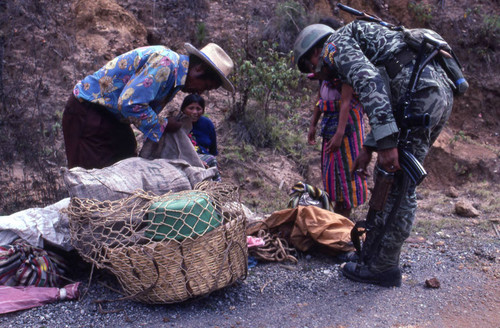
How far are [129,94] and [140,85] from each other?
98mm

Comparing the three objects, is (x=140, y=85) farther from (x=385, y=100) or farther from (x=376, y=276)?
(x=376, y=276)

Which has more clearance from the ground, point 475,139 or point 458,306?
point 458,306

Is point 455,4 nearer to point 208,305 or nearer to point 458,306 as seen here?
point 458,306

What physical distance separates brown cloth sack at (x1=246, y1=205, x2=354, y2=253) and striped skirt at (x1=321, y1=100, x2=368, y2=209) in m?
0.60

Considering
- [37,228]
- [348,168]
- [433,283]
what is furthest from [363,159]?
[37,228]

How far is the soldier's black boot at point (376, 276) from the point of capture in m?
3.18

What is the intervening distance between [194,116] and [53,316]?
227 cm

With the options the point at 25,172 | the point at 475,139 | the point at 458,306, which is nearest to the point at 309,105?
the point at 475,139

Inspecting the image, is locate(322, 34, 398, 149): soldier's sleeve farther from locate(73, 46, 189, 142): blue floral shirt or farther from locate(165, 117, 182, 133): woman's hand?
locate(165, 117, 182, 133): woman's hand

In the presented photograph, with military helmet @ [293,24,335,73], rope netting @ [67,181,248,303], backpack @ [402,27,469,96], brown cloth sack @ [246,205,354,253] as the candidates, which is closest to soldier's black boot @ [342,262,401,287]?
brown cloth sack @ [246,205,354,253]

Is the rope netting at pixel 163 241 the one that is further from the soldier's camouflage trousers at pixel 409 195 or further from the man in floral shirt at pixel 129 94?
the soldier's camouflage trousers at pixel 409 195

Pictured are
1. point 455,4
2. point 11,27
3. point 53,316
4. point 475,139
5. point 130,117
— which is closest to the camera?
point 53,316

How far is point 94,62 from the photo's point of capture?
6652 mm

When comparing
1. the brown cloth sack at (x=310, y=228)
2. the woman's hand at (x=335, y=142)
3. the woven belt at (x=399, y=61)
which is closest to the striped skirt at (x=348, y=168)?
the woman's hand at (x=335, y=142)
